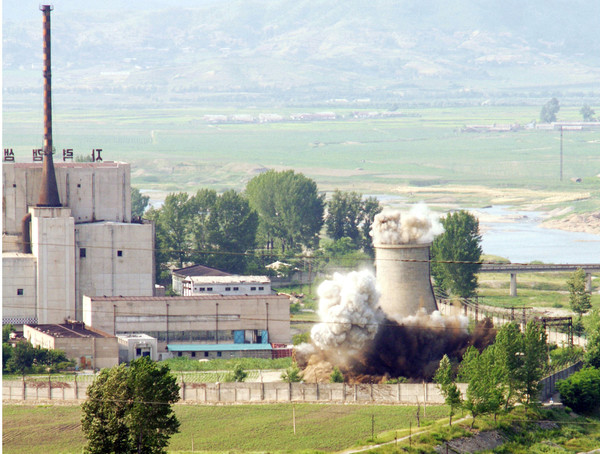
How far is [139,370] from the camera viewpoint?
165ft

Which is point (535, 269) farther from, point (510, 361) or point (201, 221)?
point (510, 361)

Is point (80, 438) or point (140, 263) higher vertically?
point (140, 263)

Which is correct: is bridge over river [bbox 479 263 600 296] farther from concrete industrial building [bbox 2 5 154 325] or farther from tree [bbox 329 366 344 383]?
tree [bbox 329 366 344 383]

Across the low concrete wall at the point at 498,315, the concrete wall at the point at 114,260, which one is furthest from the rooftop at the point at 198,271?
the low concrete wall at the point at 498,315

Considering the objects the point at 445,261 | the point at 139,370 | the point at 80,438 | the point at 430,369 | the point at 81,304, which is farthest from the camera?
the point at 445,261

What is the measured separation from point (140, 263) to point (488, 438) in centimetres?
3452

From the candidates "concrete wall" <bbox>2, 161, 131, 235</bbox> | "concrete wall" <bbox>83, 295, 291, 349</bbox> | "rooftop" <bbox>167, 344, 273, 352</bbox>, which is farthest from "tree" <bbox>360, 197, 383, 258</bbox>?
"rooftop" <bbox>167, 344, 273, 352</bbox>

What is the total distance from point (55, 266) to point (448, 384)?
3136cm

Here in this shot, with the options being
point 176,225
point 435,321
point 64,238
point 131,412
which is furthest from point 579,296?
point 131,412

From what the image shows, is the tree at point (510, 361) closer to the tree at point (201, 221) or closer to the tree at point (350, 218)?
the tree at point (201, 221)

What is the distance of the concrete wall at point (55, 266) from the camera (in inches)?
3290

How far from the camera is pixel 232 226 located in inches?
4395

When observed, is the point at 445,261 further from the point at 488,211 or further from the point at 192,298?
the point at 488,211

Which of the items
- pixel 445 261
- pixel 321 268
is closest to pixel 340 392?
pixel 445 261
